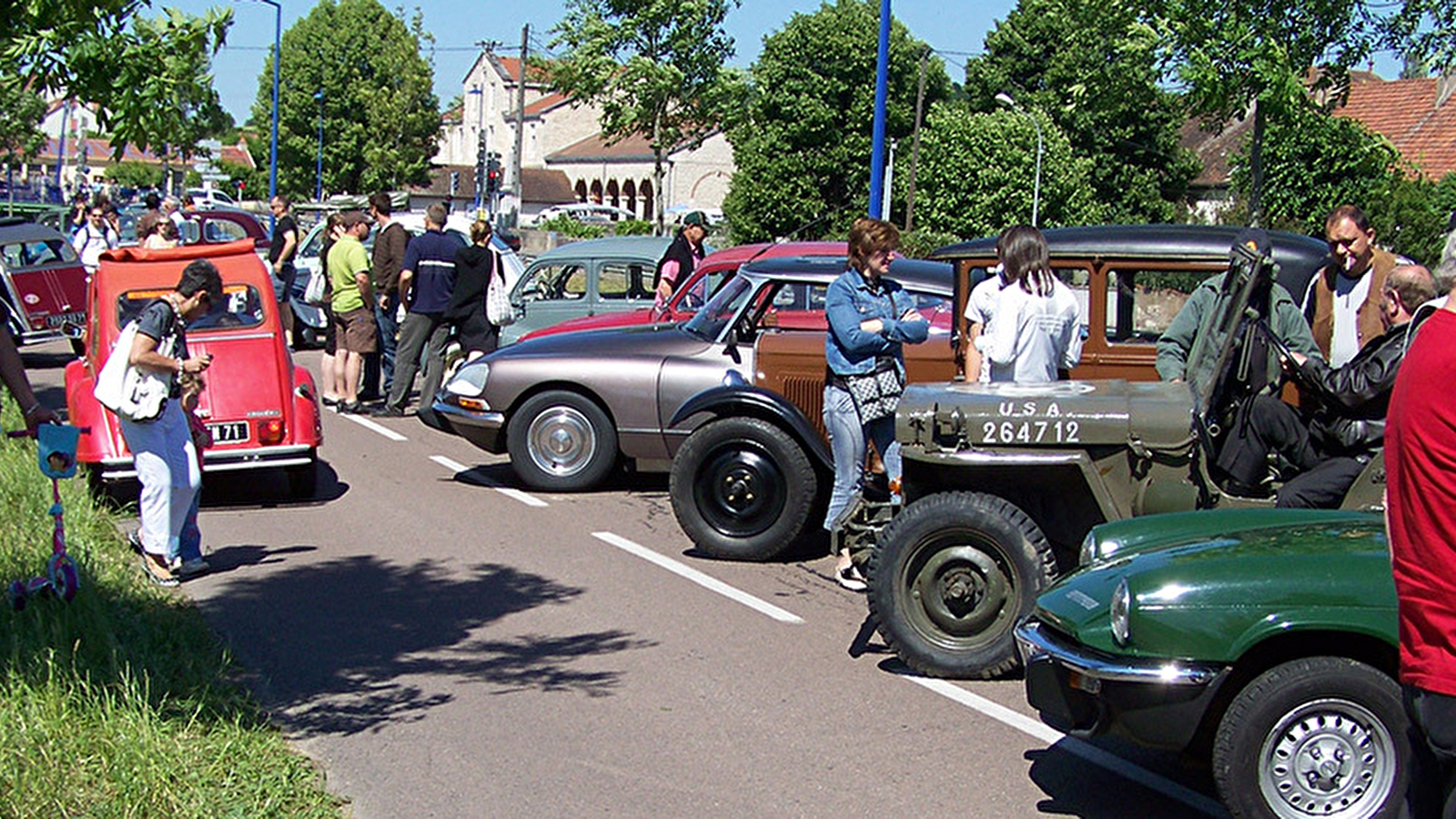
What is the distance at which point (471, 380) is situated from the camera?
11.1 meters

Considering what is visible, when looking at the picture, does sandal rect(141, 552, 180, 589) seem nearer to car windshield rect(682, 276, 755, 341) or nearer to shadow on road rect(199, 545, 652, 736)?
shadow on road rect(199, 545, 652, 736)

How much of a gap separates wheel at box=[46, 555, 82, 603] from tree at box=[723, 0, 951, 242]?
4248 centimetres

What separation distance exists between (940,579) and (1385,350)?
2.12m

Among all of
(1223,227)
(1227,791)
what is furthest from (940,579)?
(1223,227)

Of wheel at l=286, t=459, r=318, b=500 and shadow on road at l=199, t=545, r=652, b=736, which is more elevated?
wheel at l=286, t=459, r=318, b=500

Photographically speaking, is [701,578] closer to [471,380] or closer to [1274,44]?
[471,380]

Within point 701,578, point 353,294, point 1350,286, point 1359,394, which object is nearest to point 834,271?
point 701,578

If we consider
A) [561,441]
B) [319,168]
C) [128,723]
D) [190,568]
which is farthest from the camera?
[319,168]

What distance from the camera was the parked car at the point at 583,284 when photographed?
Answer: 52.2 feet

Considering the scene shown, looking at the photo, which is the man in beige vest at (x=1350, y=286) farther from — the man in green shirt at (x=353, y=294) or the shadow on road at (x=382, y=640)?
the man in green shirt at (x=353, y=294)

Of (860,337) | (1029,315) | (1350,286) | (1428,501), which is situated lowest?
(1428,501)

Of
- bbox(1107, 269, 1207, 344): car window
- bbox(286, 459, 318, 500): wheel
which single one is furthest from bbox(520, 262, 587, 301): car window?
bbox(1107, 269, 1207, 344): car window

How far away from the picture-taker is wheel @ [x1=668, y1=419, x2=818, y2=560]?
28.2ft

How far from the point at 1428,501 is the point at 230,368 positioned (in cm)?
867
